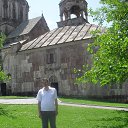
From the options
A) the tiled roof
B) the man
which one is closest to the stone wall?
the tiled roof

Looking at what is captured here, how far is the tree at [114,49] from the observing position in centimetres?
1536

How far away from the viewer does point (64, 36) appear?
36.9 metres

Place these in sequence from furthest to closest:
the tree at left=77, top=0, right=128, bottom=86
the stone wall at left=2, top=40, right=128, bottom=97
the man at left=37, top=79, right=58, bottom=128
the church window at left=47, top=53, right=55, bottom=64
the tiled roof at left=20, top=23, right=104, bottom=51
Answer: the church window at left=47, top=53, right=55, bottom=64 < the tiled roof at left=20, top=23, right=104, bottom=51 < the stone wall at left=2, top=40, right=128, bottom=97 < the tree at left=77, top=0, right=128, bottom=86 < the man at left=37, top=79, right=58, bottom=128

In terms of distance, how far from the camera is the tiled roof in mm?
35028

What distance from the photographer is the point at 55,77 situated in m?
35.3

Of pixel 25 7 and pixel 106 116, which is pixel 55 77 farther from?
pixel 25 7

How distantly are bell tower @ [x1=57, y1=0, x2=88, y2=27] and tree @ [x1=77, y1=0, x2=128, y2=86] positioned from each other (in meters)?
27.9

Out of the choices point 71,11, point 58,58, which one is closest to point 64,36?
point 58,58

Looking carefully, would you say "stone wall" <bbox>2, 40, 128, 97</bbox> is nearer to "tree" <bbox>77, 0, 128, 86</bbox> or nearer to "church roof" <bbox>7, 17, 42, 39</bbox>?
"church roof" <bbox>7, 17, 42, 39</bbox>

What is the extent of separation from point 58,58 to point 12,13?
25.7 m

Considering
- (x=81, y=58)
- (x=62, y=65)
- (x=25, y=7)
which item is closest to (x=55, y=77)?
(x=62, y=65)

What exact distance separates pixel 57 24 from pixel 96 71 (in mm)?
31806

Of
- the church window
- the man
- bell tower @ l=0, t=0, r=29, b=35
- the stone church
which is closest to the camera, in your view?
the man

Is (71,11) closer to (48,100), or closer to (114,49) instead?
(114,49)
